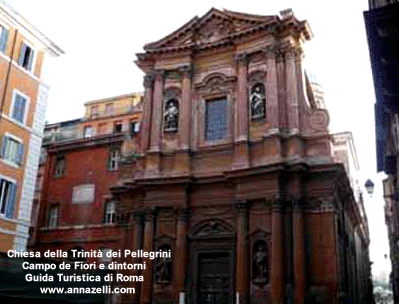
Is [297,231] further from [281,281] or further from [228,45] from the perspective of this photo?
[228,45]

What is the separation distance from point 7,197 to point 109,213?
25.2 feet

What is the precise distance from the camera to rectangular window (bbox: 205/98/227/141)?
21594mm

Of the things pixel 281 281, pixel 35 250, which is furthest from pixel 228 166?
pixel 35 250

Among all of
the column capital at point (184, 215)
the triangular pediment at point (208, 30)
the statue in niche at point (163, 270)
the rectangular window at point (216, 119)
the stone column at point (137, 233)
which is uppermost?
the triangular pediment at point (208, 30)

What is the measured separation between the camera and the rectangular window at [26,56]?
22.6 meters

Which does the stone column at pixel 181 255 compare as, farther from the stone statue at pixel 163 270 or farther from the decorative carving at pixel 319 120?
the decorative carving at pixel 319 120

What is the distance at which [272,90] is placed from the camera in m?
20.3

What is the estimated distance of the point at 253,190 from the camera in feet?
62.6

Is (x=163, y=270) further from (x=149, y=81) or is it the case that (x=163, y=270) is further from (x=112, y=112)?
(x=112, y=112)

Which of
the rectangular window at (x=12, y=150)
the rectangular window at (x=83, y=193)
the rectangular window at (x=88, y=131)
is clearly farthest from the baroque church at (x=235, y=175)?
the rectangular window at (x=88, y=131)

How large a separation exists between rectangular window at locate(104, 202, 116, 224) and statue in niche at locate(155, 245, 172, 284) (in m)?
8.25

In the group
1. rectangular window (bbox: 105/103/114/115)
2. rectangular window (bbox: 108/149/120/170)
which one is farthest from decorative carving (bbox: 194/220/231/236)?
rectangular window (bbox: 105/103/114/115)

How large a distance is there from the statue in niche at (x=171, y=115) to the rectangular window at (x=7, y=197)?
23.1ft

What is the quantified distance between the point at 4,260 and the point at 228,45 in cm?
1342
